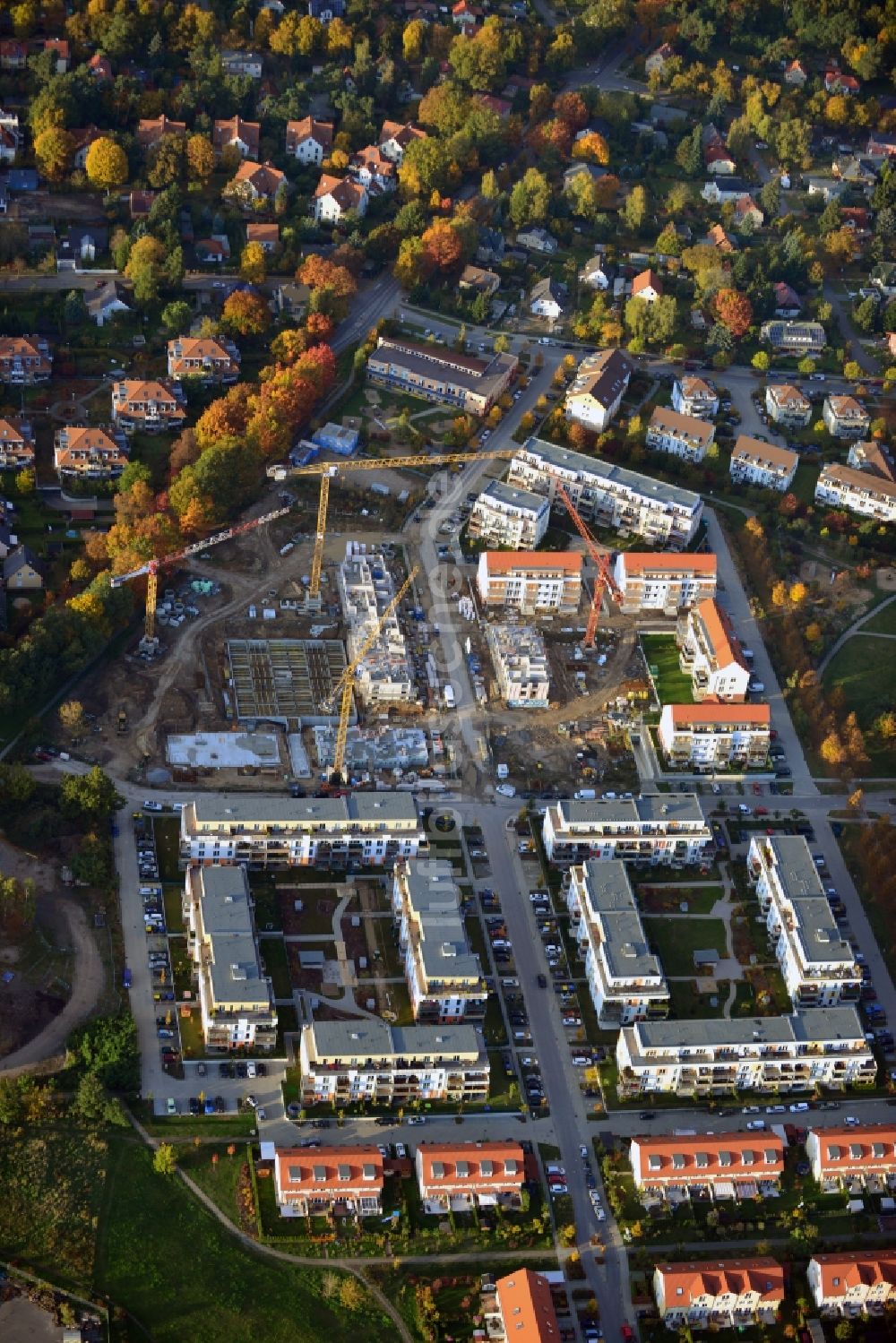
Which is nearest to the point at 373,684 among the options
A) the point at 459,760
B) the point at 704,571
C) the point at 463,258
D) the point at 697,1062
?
the point at 459,760

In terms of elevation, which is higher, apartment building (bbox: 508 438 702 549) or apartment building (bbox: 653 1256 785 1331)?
apartment building (bbox: 508 438 702 549)

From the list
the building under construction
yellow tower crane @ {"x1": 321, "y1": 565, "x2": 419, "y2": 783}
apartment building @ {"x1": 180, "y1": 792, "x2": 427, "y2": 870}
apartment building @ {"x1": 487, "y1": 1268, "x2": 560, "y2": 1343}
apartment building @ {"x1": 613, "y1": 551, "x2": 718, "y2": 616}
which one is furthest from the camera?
apartment building @ {"x1": 613, "y1": 551, "x2": 718, "y2": 616}

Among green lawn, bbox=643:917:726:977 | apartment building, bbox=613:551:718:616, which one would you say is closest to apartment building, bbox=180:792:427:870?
green lawn, bbox=643:917:726:977

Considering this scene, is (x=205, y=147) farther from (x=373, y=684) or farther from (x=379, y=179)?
(x=373, y=684)

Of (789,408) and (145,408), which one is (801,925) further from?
(145,408)

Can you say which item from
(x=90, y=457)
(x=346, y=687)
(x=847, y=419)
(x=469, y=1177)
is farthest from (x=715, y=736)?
(x=90, y=457)

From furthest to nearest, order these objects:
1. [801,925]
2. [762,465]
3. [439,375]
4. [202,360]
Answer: [439,375] → [762,465] → [202,360] → [801,925]

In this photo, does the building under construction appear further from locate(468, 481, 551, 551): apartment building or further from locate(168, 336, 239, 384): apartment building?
locate(168, 336, 239, 384): apartment building
